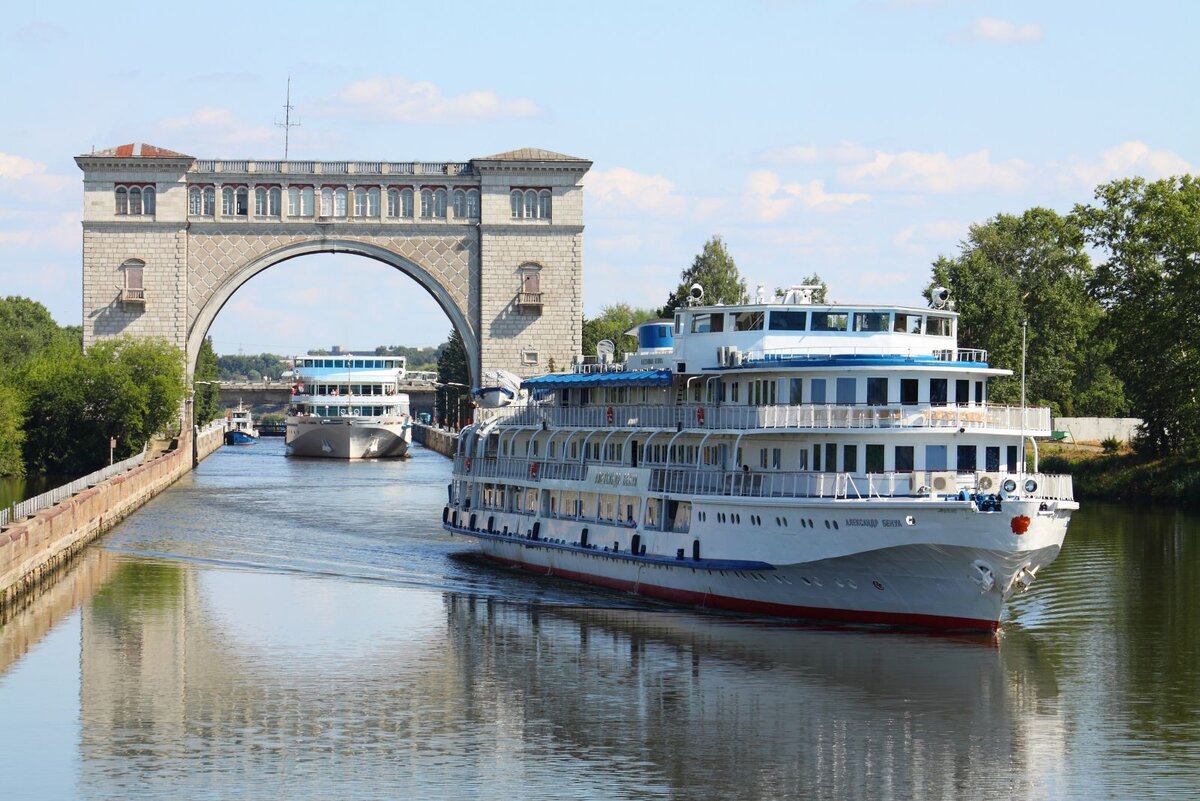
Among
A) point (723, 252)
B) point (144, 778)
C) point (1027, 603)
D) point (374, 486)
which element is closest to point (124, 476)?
point (374, 486)

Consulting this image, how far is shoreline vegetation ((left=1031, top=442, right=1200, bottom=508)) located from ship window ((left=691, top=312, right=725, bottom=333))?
3465cm

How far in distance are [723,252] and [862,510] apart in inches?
3124

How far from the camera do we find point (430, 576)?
47.8 metres

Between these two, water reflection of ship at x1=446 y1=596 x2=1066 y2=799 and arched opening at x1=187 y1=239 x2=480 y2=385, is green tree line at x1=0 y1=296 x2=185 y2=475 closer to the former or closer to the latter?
arched opening at x1=187 y1=239 x2=480 y2=385

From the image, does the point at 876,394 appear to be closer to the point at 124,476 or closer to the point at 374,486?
the point at 124,476

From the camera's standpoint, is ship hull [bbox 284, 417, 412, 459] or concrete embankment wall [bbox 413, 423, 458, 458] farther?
concrete embankment wall [bbox 413, 423, 458, 458]

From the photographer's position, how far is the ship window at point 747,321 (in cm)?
4056

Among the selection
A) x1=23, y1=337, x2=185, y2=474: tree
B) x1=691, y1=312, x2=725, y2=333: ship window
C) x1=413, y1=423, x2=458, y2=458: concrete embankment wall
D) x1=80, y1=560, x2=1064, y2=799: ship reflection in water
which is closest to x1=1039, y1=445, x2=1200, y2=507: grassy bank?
x1=691, y1=312, x2=725, y2=333: ship window

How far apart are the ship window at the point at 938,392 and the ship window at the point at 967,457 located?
1.26 metres

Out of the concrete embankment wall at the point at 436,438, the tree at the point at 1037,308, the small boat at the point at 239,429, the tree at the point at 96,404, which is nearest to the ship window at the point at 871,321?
the tree at the point at 1037,308

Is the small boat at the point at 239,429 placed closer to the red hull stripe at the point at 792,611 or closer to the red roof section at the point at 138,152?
the red roof section at the point at 138,152

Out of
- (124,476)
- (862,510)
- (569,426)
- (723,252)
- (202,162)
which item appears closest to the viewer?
(862,510)

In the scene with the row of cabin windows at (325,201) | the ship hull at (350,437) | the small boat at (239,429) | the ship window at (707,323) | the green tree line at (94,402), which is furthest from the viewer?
the small boat at (239,429)

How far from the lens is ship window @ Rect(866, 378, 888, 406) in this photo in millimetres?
37594
